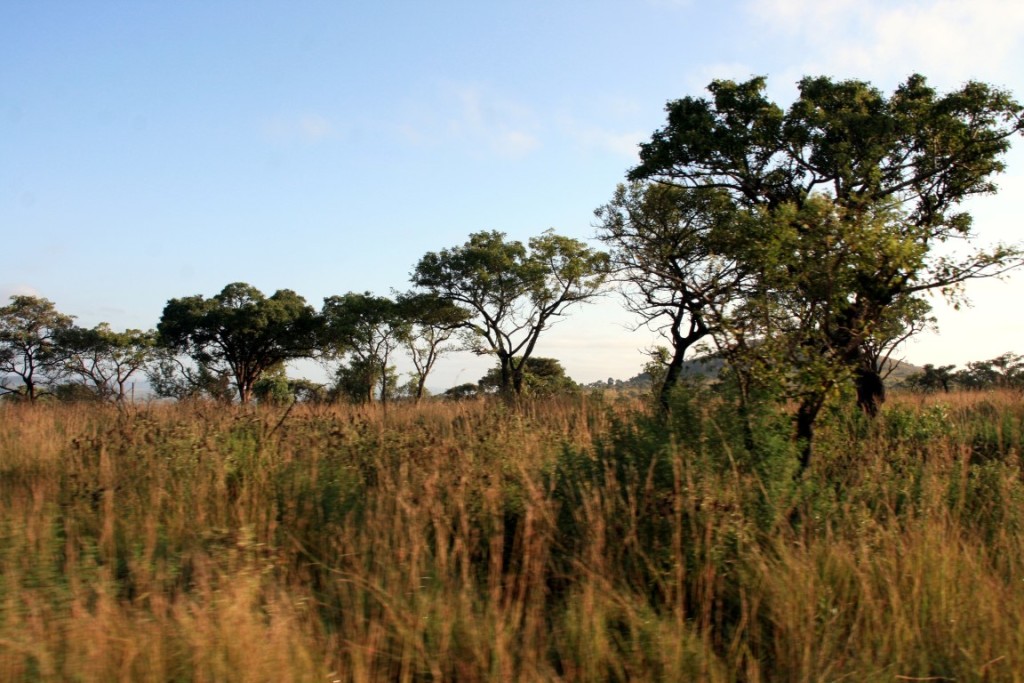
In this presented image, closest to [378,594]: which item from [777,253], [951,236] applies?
[777,253]

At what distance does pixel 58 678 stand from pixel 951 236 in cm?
1605

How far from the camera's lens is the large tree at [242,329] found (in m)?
36.8

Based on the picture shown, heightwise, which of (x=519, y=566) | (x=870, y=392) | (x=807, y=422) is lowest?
(x=519, y=566)

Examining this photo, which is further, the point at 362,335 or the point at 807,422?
the point at 362,335

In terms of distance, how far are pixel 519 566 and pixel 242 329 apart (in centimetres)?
3457

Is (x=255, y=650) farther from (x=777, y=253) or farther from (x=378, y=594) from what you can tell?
(x=777, y=253)

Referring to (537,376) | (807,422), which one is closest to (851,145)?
(807,422)

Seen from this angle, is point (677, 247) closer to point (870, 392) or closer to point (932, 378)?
point (870, 392)

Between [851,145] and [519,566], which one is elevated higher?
[851,145]

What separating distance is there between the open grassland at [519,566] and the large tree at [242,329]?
1207 inches

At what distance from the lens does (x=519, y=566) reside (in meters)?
4.96

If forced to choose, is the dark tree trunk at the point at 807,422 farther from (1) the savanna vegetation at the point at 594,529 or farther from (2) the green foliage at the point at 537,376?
(2) the green foliage at the point at 537,376

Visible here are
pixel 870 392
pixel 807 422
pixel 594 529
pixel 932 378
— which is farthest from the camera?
pixel 932 378

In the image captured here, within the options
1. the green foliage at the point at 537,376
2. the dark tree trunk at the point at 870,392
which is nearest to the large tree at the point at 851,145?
the dark tree trunk at the point at 870,392
